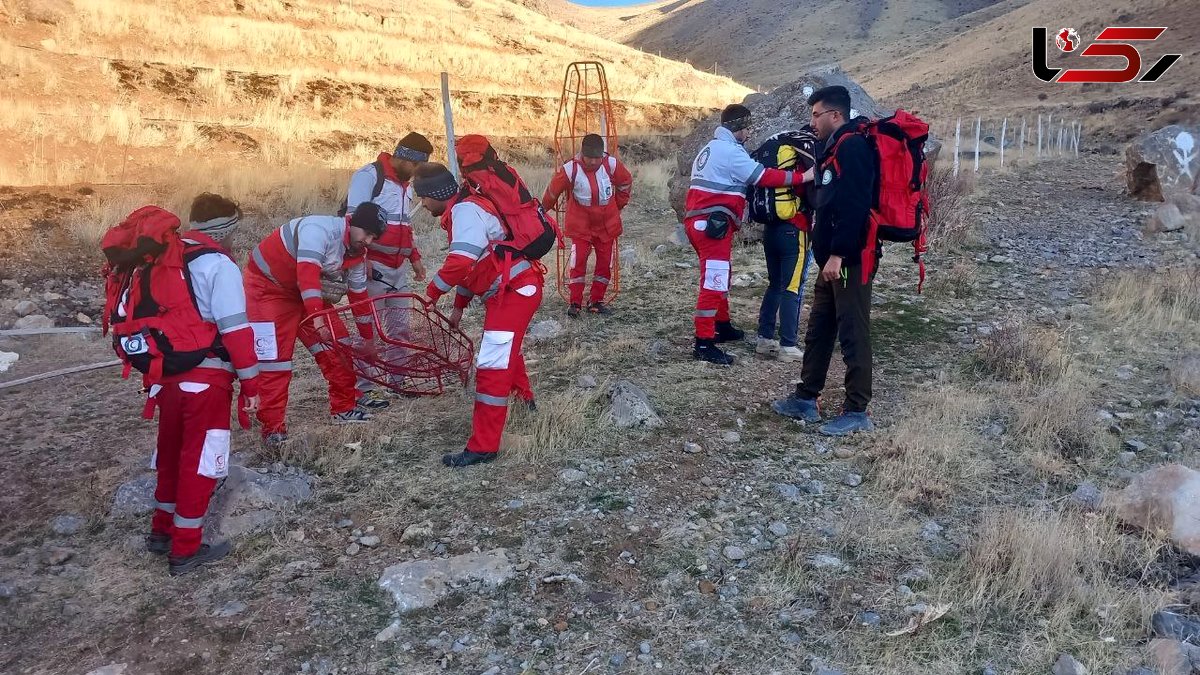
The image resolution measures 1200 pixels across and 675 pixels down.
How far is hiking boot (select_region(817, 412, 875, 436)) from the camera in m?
4.79

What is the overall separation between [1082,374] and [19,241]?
10.2 metres

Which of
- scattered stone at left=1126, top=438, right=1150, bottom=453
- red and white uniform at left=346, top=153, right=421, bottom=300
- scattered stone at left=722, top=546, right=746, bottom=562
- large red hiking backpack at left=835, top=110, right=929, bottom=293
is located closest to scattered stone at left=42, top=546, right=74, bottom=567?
red and white uniform at left=346, top=153, right=421, bottom=300

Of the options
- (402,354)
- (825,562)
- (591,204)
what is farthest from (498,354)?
(591,204)

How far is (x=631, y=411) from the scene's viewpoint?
4.99 m

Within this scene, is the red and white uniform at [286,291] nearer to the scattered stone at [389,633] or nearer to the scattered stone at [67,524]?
the scattered stone at [67,524]

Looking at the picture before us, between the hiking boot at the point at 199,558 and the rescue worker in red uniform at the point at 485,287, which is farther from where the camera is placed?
the rescue worker in red uniform at the point at 485,287

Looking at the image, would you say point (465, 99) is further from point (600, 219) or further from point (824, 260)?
point (824, 260)

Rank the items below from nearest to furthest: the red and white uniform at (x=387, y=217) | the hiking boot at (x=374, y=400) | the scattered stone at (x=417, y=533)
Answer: the scattered stone at (x=417, y=533) → the red and white uniform at (x=387, y=217) → the hiking boot at (x=374, y=400)

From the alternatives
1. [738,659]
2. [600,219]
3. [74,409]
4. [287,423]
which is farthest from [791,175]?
[74,409]

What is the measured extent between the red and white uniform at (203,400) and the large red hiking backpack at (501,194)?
1396 millimetres

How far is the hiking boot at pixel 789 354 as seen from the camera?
6.21 m

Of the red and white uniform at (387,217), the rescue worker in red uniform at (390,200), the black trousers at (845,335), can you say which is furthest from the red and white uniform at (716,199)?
the red and white uniform at (387,217)

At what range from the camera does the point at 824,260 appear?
4.62 metres

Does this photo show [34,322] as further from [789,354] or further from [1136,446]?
[1136,446]
